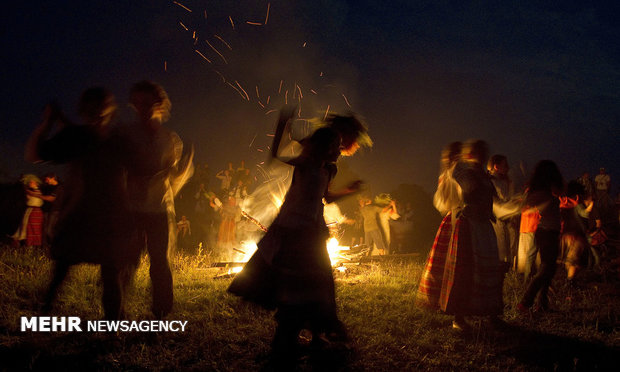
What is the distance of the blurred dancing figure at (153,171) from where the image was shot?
129 inches

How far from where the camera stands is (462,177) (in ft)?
13.9

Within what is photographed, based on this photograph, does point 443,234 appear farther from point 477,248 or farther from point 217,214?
point 217,214

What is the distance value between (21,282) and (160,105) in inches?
137

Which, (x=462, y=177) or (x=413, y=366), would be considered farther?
(x=462, y=177)

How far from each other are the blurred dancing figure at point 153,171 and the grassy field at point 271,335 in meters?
0.65

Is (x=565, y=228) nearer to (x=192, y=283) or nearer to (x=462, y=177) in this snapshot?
(x=462, y=177)

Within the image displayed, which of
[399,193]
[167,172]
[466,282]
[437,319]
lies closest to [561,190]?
[466,282]

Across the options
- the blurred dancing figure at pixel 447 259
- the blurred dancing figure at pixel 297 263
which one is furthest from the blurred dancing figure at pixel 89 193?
the blurred dancing figure at pixel 447 259

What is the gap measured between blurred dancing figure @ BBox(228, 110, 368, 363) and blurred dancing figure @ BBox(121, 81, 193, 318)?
2.94ft

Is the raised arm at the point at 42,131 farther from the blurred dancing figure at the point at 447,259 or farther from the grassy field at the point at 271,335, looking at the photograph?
the blurred dancing figure at the point at 447,259

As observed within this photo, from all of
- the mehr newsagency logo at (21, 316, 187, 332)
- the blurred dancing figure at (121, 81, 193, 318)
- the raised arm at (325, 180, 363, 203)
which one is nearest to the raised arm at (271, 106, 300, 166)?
the raised arm at (325, 180, 363, 203)

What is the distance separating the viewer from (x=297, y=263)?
3.00 metres

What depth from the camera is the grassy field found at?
314 centimetres

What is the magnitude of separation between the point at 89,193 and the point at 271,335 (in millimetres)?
2129
